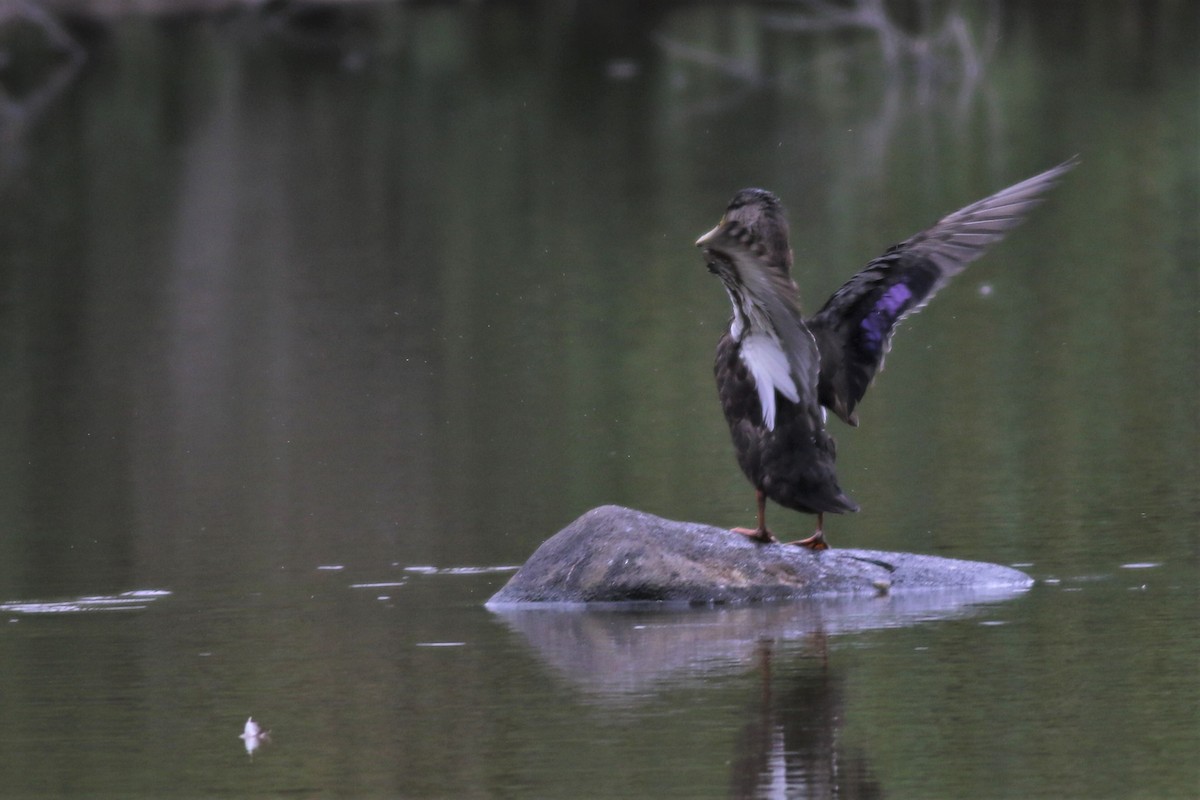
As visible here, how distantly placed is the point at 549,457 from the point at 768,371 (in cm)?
362

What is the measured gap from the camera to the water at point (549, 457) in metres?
6.25

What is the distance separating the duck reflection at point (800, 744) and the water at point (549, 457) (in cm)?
2

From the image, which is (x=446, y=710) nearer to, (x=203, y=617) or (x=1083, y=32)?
(x=203, y=617)

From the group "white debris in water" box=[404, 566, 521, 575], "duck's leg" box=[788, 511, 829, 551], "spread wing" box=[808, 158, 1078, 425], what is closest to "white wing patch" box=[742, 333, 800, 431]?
→ "spread wing" box=[808, 158, 1078, 425]

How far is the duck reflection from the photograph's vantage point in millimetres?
5629

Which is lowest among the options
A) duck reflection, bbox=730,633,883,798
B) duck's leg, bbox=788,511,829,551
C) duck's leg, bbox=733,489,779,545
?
duck reflection, bbox=730,633,883,798

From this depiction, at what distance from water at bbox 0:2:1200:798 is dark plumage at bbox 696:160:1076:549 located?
52 centimetres

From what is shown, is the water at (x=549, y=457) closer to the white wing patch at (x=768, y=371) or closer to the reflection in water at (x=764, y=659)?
the reflection in water at (x=764, y=659)

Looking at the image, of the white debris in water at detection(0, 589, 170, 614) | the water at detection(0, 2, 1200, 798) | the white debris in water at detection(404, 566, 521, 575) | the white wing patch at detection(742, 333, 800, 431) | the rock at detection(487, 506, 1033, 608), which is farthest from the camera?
the white debris in water at detection(404, 566, 521, 575)

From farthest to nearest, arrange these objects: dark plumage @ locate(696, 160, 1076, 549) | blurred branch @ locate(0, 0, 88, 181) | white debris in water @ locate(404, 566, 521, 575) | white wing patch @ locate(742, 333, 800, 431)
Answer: blurred branch @ locate(0, 0, 88, 181) < white debris in water @ locate(404, 566, 521, 575) < white wing patch @ locate(742, 333, 800, 431) < dark plumage @ locate(696, 160, 1076, 549)

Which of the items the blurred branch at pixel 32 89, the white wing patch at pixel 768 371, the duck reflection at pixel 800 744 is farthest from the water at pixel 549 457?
the blurred branch at pixel 32 89

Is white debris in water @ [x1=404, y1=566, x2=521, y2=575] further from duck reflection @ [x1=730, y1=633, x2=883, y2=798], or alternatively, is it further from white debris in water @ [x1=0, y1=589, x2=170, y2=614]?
duck reflection @ [x1=730, y1=633, x2=883, y2=798]

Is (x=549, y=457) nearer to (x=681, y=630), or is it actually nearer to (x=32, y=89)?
(x=681, y=630)

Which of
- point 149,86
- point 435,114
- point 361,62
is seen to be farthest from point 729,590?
point 361,62
